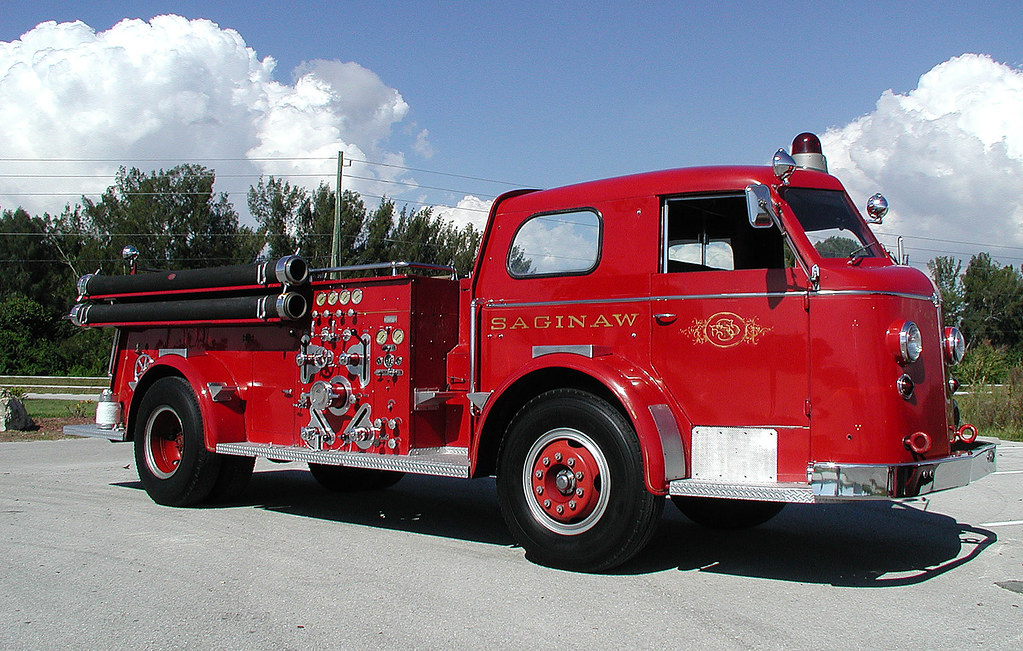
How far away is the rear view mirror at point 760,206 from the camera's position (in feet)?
16.6

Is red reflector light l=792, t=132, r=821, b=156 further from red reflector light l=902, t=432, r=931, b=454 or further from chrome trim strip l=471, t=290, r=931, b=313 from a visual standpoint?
red reflector light l=902, t=432, r=931, b=454

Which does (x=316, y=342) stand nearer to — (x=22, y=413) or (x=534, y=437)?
(x=534, y=437)

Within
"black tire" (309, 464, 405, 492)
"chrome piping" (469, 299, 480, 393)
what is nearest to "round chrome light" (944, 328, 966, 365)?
"chrome piping" (469, 299, 480, 393)

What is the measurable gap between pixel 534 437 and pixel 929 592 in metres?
2.48

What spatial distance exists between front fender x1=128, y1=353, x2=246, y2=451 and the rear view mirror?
15.6 feet

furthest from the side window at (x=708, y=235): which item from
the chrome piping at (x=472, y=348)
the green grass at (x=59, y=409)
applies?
the green grass at (x=59, y=409)

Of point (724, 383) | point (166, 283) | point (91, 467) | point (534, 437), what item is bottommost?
point (91, 467)

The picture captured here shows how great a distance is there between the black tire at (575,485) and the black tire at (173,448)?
3197mm

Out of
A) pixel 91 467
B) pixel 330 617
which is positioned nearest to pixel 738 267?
pixel 330 617

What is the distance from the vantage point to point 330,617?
4.58 m

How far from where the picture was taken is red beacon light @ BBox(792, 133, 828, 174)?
6.02 m

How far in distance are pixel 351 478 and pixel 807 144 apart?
542cm

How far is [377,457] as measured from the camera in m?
6.51

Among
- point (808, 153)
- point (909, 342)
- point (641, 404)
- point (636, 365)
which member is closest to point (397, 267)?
point (636, 365)
